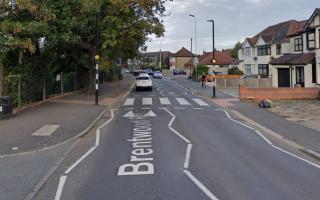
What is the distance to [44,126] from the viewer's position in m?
19.8

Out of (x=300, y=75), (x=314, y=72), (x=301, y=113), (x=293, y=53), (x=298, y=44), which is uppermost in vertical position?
(x=298, y=44)

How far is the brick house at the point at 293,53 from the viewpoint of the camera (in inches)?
1746

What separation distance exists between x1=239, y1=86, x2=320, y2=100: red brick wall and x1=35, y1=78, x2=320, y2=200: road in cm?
1724

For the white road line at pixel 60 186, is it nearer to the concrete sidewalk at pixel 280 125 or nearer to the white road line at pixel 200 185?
the white road line at pixel 200 185

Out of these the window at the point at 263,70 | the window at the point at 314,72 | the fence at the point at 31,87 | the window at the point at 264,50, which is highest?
the window at the point at 264,50

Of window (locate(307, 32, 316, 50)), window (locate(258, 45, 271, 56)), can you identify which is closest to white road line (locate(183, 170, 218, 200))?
A: window (locate(307, 32, 316, 50))

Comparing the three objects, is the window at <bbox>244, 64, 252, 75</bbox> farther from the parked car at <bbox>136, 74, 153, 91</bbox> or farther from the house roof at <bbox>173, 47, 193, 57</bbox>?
the house roof at <bbox>173, 47, 193, 57</bbox>

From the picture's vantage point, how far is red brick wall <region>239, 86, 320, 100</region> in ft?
123

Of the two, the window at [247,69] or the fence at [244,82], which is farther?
the window at [247,69]

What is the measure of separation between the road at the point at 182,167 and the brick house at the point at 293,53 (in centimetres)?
2658

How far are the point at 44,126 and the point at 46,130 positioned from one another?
1.00 meters

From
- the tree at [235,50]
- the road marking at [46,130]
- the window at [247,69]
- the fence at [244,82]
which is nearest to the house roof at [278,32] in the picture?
the window at [247,69]

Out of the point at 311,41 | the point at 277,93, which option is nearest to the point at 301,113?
the point at 277,93

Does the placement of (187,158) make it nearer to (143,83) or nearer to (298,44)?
(143,83)
